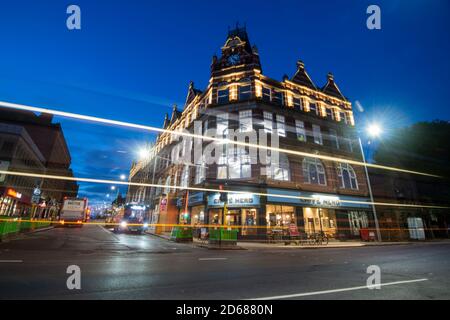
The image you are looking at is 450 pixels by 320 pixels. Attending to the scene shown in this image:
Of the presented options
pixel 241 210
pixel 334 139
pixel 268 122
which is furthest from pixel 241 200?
pixel 334 139

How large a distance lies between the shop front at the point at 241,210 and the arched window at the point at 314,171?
26.5ft

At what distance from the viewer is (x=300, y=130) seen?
2830 cm

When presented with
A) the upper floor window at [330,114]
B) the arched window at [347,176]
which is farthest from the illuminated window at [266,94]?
the arched window at [347,176]

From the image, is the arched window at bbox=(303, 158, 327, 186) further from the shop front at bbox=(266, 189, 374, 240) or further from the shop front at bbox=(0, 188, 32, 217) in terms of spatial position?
the shop front at bbox=(0, 188, 32, 217)

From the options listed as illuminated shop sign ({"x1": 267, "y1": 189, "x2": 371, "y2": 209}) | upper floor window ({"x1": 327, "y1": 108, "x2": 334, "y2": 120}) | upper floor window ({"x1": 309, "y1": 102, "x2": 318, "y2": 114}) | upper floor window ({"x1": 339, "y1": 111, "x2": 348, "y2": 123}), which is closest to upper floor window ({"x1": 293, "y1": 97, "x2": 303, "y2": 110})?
upper floor window ({"x1": 309, "y1": 102, "x2": 318, "y2": 114})

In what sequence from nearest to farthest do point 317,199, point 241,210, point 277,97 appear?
point 241,210, point 317,199, point 277,97

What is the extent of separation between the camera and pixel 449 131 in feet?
107

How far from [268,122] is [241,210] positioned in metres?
10.9

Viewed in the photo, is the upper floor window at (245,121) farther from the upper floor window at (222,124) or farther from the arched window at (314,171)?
the arched window at (314,171)

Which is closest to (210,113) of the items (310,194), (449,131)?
(310,194)

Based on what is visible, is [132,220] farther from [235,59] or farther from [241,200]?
[235,59]

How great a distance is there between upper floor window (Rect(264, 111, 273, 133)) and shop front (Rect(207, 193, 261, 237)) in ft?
26.9
